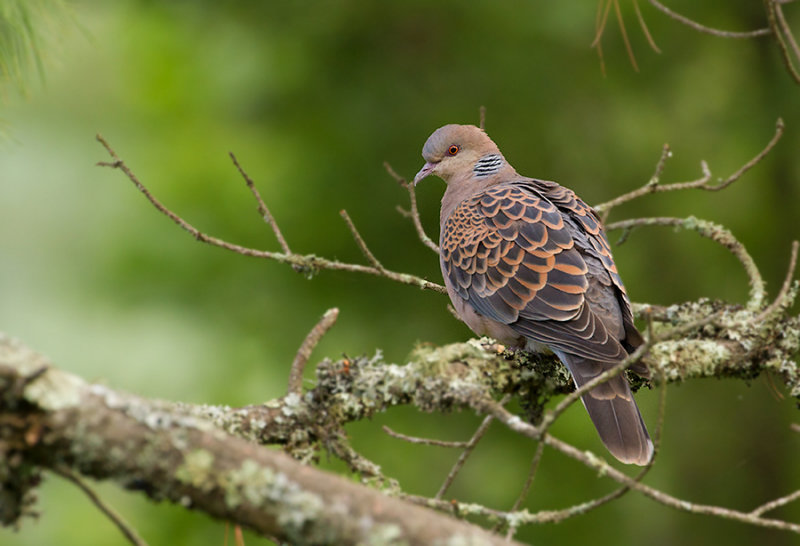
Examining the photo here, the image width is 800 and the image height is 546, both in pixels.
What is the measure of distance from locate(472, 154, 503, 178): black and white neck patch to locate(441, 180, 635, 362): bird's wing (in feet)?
1.23

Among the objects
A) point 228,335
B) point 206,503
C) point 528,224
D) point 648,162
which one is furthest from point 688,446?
point 206,503

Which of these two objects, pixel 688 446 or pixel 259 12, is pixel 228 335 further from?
pixel 688 446

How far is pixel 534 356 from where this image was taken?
10.3 feet

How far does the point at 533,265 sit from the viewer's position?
11.2ft

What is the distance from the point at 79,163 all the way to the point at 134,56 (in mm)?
730

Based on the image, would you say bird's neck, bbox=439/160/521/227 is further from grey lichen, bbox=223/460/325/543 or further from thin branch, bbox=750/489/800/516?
grey lichen, bbox=223/460/325/543

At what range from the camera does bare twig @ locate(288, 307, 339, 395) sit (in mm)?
2285

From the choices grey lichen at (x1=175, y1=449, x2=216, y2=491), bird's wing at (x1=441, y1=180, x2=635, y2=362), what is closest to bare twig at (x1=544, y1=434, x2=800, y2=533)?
grey lichen at (x1=175, y1=449, x2=216, y2=491)

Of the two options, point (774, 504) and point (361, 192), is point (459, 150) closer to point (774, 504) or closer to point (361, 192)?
point (361, 192)

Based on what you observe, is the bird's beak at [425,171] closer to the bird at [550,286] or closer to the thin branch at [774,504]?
the bird at [550,286]

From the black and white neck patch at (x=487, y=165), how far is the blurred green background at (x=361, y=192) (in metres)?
0.45

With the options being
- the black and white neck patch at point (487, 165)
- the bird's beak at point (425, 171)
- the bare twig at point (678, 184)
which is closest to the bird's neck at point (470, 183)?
the black and white neck patch at point (487, 165)

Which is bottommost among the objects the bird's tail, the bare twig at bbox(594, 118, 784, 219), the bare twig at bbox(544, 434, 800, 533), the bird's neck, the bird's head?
the bare twig at bbox(544, 434, 800, 533)

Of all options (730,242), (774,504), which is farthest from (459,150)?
(774,504)
